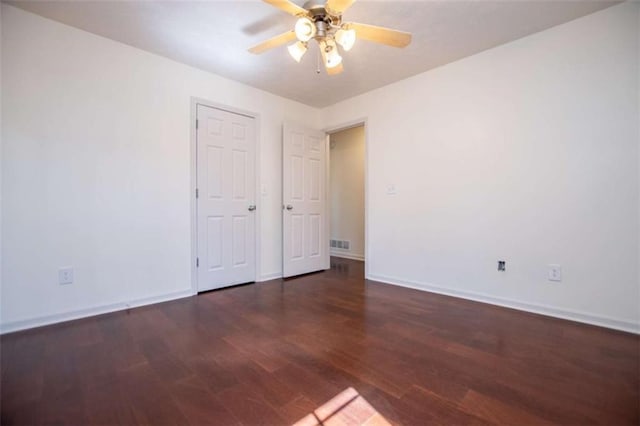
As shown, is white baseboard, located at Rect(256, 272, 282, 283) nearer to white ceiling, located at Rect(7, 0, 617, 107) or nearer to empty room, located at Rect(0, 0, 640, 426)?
empty room, located at Rect(0, 0, 640, 426)

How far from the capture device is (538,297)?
2.49m

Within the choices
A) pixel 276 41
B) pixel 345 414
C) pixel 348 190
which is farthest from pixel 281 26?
pixel 348 190

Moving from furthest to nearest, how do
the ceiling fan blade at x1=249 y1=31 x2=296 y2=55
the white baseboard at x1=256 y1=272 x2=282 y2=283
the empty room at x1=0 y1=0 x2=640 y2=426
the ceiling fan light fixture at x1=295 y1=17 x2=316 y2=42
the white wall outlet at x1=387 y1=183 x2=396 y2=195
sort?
the white baseboard at x1=256 y1=272 x2=282 y2=283 → the white wall outlet at x1=387 y1=183 x2=396 y2=195 → the ceiling fan blade at x1=249 y1=31 x2=296 y2=55 → the ceiling fan light fixture at x1=295 y1=17 x2=316 y2=42 → the empty room at x1=0 y1=0 x2=640 y2=426

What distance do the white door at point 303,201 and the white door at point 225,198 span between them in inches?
18.6

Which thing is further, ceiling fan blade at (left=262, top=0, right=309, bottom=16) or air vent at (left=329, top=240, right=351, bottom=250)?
air vent at (left=329, top=240, right=351, bottom=250)

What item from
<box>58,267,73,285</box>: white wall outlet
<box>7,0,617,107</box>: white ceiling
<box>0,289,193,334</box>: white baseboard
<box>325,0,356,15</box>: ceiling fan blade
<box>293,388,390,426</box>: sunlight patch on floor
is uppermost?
<box>7,0,617,107</box>: white ceiling

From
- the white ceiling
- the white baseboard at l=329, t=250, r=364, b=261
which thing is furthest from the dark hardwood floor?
the white baseboard at l=329, t=250, r=364, b=261

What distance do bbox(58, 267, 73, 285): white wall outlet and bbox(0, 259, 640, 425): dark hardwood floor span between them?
1.12ft

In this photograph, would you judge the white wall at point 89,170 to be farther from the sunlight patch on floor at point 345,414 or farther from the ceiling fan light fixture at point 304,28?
the sunlight patch on floor at point 345,414

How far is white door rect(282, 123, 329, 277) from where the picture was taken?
3.87 m

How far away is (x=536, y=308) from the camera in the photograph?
249 centimetres

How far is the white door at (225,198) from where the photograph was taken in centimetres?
318

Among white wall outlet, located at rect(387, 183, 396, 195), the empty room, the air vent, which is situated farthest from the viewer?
the air vent

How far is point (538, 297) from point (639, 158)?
128cm
